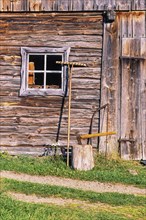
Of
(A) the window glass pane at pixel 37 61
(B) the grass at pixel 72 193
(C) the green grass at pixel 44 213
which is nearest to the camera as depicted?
(C) the green grass at pixel 44 213

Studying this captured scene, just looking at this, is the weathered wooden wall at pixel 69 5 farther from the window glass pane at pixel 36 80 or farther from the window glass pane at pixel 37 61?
the window glass pane at pixel 36 80

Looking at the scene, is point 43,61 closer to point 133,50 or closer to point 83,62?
point 83,62

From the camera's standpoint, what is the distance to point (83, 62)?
9.99 metres

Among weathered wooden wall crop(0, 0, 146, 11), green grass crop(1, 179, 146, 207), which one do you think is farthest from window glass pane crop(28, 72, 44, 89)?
green grass crop(1, 179, 146, 207)

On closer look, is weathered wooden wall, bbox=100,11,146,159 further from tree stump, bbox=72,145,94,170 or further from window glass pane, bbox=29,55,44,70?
window glass pane, bbox=29,55,44,70

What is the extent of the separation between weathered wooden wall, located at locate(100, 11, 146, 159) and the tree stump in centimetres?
115

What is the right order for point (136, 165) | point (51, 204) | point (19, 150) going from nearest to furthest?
point (51, 204)
point (136, 165)
point (19, 150)

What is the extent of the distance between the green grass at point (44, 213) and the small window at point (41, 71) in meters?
4.08

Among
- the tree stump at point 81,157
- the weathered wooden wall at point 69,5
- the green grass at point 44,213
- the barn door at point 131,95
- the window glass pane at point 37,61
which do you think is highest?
the weathered wooden wall at point 69,5

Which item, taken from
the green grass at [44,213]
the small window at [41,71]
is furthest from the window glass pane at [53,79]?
the green grass at [44,213]

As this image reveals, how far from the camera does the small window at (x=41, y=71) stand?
10086 mm

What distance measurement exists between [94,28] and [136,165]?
345 centimetres

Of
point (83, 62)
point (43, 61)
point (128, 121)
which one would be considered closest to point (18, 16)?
point (43, 61)

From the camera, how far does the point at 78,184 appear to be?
Result: 7.94 metres
